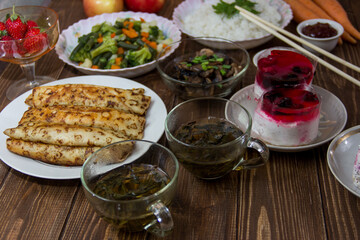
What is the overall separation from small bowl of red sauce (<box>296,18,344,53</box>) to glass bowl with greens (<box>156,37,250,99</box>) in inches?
19.6

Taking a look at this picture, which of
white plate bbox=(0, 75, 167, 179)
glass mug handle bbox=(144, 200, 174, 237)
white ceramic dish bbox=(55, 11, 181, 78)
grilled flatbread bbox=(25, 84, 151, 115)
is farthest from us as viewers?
white ceramic dish bbox=(55, 11, 181, 78)

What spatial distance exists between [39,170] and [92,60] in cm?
96

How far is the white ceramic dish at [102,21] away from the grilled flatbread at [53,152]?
640 mm

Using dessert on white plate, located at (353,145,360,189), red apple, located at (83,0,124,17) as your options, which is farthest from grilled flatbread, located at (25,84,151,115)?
red apple, located at (83,0,124,17)

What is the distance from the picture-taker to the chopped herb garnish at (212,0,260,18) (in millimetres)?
2557

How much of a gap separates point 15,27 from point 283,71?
4.48 feet

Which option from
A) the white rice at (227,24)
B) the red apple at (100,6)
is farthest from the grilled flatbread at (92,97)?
the red apple at (100,6)

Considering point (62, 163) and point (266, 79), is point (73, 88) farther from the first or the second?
point (266, 79)

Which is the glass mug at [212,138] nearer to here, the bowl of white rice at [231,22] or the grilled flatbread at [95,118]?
the grilled flatbread at [95,118]

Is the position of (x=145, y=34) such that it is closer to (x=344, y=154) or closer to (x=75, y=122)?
(x=75, y=122)

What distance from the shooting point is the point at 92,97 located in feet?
6.20

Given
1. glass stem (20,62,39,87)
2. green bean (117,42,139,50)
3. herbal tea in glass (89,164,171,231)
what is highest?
herbal tea in glass (89,164,171,231)

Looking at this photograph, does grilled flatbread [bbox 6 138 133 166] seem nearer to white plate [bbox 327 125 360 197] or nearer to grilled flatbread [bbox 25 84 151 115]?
grilled flatbread [bbox 25 84 151 115]

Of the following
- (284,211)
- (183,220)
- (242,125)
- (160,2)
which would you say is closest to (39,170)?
(183,220)
